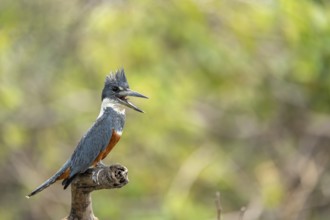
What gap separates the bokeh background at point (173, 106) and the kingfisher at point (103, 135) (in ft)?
14.5

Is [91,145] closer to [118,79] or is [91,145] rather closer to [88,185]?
[88,185]

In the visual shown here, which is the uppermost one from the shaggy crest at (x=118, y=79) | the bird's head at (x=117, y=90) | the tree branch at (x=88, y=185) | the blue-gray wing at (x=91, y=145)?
the shaggy crest at (x=118, y=79)

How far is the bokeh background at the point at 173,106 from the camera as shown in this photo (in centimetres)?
→ 1068

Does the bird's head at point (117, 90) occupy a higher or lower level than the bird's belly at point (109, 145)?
higher

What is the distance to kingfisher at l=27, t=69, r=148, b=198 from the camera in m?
4.39

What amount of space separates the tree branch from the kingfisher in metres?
0.05

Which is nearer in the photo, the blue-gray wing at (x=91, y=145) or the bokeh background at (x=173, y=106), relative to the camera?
the blue-gray wing at (x=91, y=145)

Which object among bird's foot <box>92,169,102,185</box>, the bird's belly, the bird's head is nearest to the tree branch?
bird's foot <box>92,169,102,185</box>

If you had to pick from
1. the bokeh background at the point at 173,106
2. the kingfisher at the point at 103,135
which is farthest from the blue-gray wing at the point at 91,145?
the bokeh background at the point at 173,106

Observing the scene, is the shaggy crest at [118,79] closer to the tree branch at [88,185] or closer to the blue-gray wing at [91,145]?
the blue-gray wing at [91,145]

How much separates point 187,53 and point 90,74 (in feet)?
7.57

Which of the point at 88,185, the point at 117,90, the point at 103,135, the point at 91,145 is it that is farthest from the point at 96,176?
the point at 117,90

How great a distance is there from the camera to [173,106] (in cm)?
1103

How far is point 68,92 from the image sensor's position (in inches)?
520
